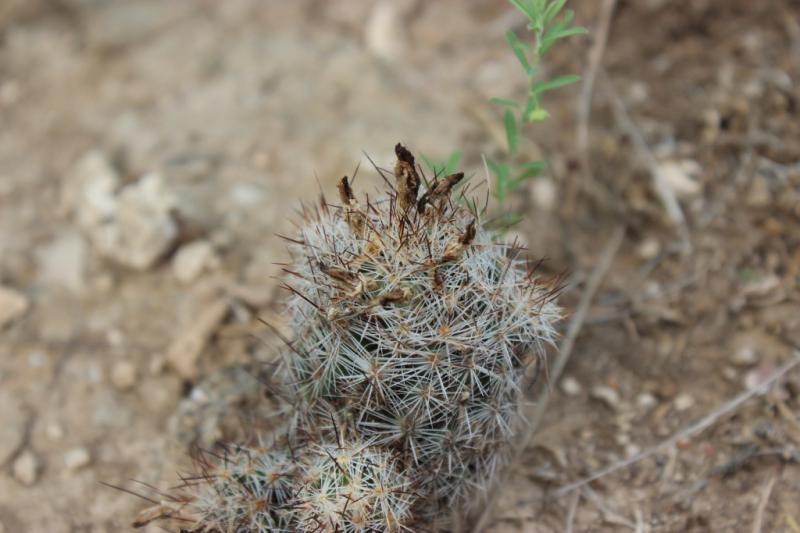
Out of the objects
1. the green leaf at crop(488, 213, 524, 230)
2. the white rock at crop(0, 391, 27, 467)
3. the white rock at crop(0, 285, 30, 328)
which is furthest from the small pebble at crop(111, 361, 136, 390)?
the green leaf at crop(488, 213, 524, 230)

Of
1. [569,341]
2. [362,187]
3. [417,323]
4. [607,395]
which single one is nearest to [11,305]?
[362,187]

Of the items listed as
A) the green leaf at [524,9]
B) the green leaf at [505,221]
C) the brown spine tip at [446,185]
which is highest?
the green leaf at [524,9]

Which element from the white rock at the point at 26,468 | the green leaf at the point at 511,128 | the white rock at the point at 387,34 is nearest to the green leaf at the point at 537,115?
the green leaf at the point at 511,128

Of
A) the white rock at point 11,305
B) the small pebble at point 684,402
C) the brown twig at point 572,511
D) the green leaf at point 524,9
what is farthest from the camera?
the white rock at point 11,305

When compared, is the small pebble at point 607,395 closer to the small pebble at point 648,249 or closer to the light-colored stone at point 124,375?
the small pebble at point 648,249

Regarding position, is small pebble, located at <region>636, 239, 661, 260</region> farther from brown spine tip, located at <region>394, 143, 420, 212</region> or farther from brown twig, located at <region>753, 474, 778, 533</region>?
brown spine tip, located at <region>394, 143, 420, 212</region>

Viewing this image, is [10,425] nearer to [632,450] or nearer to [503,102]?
[503,102]

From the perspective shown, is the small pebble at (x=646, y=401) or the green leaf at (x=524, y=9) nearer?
the green leaf at (x=524, y=9)

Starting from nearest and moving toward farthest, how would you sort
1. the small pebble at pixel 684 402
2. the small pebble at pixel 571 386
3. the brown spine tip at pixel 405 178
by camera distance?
the brown spine tip at pixel 405 178, the small pebble at pixel 684 402, the small pebble at pixel 571 386
